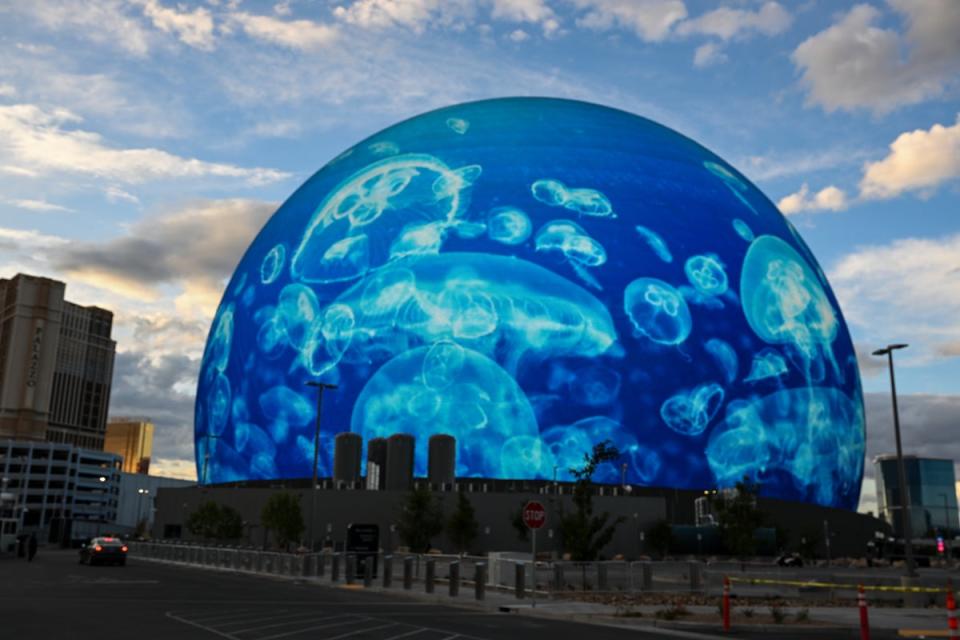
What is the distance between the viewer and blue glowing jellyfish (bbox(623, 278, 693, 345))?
4831 centimetres

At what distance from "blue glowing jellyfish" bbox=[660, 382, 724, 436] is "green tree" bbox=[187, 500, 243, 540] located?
3151 centimetres

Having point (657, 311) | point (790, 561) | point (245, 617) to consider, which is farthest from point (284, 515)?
point (245, 617)

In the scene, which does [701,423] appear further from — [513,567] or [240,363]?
[240,363]

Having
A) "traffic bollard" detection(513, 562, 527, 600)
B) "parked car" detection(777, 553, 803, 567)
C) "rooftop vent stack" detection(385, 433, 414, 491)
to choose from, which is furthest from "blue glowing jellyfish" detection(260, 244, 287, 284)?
"parked car" detection(777, 553, 803, 567)

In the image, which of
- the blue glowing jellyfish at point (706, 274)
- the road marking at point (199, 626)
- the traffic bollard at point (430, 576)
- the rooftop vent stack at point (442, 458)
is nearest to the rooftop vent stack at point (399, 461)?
the rooftop vent stack at point (442, 458)

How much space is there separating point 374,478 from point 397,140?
21710mm

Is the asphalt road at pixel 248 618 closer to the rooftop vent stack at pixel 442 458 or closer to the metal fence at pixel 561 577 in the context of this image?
the metal fence at pixel 561 577

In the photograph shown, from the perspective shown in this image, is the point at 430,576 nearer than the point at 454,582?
No

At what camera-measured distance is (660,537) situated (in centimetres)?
5434

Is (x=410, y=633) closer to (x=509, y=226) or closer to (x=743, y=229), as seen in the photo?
(x=509, y=226)

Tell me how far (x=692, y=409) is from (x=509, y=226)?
14087 mm

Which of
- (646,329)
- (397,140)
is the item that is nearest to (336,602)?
(646,329)

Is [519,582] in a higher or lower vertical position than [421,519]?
lower

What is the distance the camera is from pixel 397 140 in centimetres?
5803
